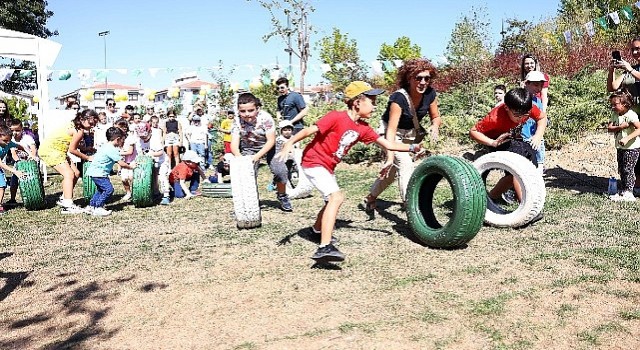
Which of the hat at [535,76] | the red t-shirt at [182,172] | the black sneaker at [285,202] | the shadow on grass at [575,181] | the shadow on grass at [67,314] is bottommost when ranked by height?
the shadow on grass at [67,314]

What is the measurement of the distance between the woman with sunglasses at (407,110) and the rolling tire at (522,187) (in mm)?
824

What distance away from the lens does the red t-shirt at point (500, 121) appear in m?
6.24

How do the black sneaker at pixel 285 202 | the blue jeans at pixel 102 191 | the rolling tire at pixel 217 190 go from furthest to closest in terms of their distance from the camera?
1. the rolling tire at pixel 217 190
2. the blue jeans at pixel 102 191
3. the black sneaker at pixel 285 202

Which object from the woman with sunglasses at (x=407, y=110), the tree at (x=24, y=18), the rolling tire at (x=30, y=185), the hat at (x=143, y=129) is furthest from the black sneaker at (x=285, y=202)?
the tree at (x=24, y=18)

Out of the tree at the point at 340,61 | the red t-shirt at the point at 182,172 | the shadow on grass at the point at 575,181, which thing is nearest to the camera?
the shadow on grass at the point at 575,181

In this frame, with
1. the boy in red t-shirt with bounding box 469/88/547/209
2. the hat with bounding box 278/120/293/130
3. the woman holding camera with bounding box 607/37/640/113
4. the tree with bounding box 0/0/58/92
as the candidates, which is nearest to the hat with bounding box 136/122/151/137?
the hat with bounding box 278/120/293/130

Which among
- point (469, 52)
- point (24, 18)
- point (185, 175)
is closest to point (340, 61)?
point (469, 52)

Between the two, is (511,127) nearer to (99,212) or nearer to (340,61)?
(99,212)

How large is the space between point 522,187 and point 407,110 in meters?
1.46

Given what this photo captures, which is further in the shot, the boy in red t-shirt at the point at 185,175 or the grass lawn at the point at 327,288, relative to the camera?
the boy in red t-shirt at the point at 185,175

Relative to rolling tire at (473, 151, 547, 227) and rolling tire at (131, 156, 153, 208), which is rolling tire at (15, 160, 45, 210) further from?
rolling tire at (473, 151, 547, 227)

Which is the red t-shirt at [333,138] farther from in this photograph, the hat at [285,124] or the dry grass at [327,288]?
the hat at [285,124]

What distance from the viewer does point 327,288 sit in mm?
4402

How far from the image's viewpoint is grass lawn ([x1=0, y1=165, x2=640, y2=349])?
352 centimetres
